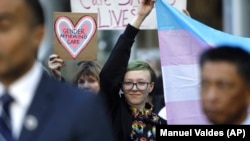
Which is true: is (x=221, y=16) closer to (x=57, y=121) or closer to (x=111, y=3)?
(x=111, y=3)

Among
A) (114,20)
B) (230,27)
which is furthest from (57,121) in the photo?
(230,27)

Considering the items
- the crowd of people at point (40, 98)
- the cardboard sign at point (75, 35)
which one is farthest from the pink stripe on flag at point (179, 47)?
the crowd of people at point (40, 98)

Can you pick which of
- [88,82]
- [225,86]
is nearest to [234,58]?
[225,86]

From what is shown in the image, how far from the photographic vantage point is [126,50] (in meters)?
4.48

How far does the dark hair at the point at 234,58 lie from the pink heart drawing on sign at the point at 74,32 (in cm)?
267

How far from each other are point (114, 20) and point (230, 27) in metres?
3.71

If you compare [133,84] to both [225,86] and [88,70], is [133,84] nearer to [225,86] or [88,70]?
[88,70]

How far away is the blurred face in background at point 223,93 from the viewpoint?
96.7 inches

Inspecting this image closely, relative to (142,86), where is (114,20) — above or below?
above

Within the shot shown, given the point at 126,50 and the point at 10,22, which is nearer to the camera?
the point at 10,22

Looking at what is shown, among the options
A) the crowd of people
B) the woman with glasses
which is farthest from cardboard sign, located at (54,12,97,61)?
the crowd of people

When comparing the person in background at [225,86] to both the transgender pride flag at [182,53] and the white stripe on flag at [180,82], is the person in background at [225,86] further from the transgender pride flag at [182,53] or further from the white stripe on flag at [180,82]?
the white stripe on flag at [180,82]

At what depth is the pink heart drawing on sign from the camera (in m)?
5.29

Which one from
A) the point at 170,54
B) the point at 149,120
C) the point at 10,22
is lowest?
the point at 149,120
